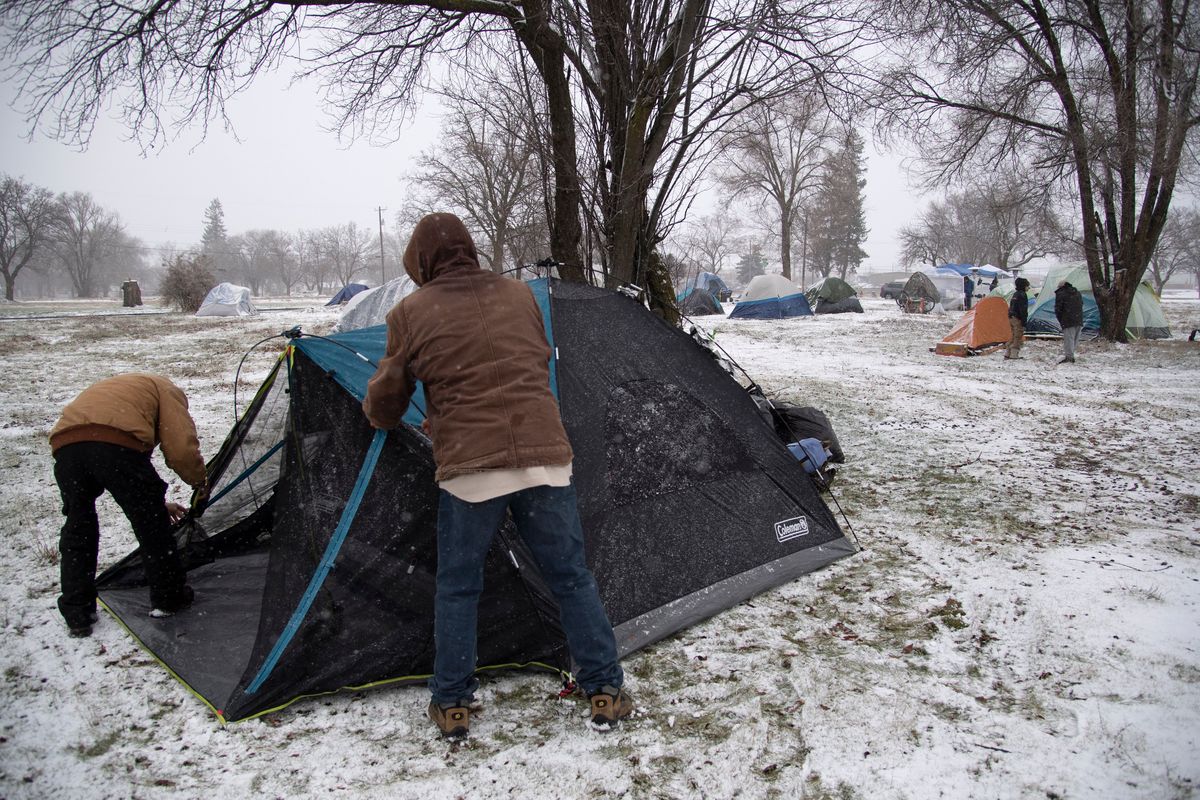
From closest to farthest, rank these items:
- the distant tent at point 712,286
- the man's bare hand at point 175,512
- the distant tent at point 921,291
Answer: the man's bare hand at point 175,512 < the distant tent at point 712,286 < the distant tent at point 921,291

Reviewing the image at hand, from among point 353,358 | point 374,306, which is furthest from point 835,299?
point 353,358

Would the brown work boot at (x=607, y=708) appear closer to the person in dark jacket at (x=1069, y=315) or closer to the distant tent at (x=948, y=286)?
the person in dark jacket at (x=1069, y=315)

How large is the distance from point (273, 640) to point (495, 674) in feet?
3.15

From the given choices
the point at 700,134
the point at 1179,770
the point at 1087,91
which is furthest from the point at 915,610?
the point at 1087,91

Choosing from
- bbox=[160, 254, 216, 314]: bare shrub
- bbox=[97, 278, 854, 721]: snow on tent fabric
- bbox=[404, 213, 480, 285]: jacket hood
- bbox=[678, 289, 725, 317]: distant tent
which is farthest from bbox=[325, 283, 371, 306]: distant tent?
bbox=[404, 213, 480, 285]: jacket hood

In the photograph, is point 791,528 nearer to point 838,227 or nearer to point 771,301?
point 771,301

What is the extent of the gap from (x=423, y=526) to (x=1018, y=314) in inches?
505

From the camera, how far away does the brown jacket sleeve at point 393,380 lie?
2.50 m

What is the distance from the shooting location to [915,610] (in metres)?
3.39

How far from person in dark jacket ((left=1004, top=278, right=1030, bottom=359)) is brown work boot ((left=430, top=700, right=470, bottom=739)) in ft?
42.1

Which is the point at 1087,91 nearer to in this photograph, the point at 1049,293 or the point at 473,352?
the point at 1049,293

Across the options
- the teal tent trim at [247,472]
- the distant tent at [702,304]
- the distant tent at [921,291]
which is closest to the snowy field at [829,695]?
the teal tent trim at [247,472]

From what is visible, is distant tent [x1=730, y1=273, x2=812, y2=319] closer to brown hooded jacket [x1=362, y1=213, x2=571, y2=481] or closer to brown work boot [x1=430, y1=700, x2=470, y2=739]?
brown hooded jacket [x1=362, y1=213, x2=571, y2=481]

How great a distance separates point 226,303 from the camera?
26.5m
